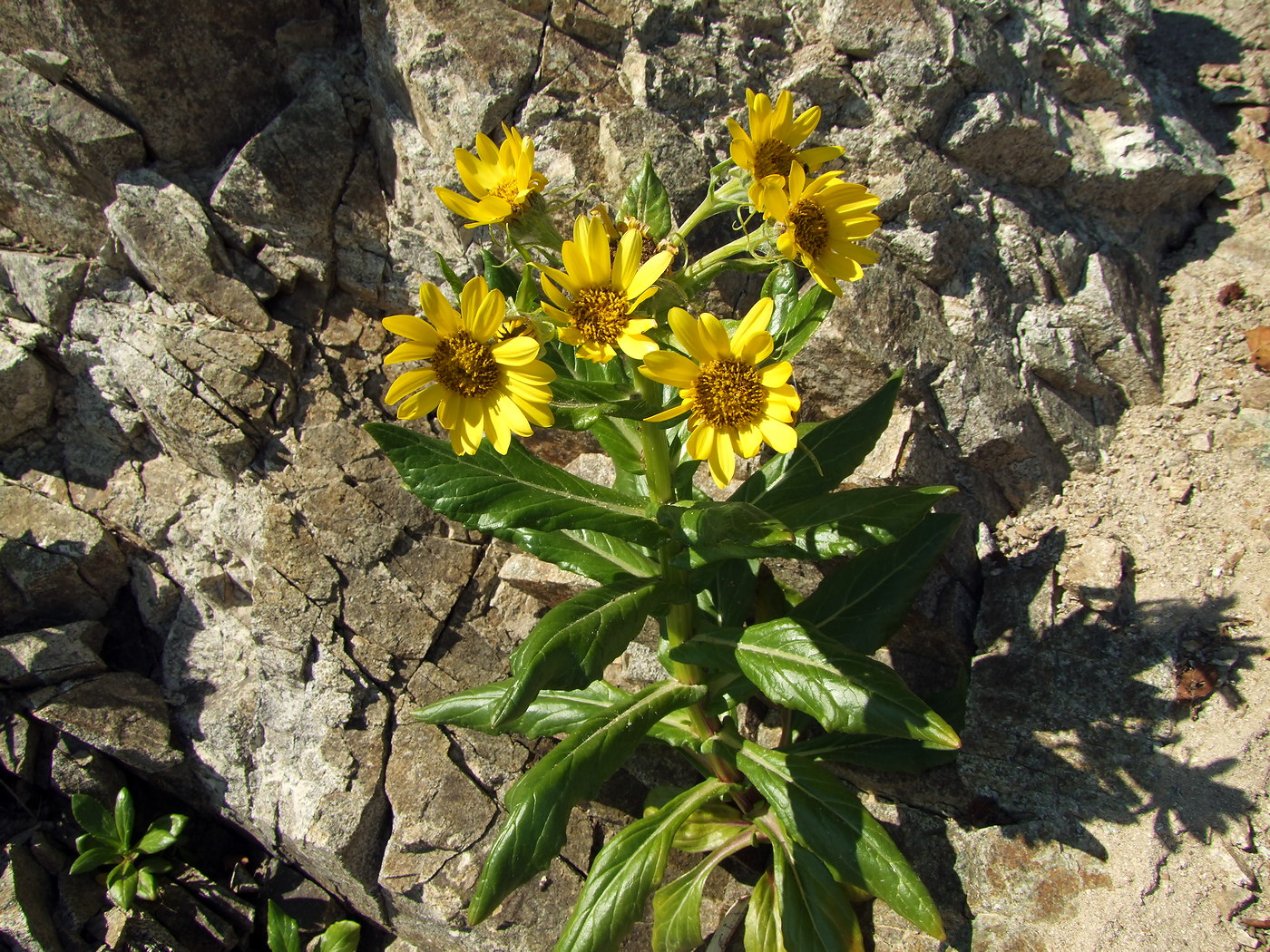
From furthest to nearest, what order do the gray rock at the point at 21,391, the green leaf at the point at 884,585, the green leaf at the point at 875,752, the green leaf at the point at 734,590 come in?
the gray rock at the point at 21,391, the green leaf at the point at 734,590, the green leaf at the point at 875,752, the green leaf at the point at 884,585

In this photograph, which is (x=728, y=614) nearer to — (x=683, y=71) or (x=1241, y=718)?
(x=1241, y=718)

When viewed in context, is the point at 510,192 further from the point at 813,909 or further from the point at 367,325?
the point at 813,909

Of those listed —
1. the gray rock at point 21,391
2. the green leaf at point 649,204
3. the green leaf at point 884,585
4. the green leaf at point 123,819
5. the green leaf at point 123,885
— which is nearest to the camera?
the green leaf at point 649,204

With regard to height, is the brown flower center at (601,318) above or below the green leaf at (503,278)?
below

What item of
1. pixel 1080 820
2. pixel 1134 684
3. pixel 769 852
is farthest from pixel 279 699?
pixel 1134 684

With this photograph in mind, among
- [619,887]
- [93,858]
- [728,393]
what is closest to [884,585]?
[728,393]

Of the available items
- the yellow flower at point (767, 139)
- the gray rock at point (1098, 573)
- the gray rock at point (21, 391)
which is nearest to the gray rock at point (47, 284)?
the gray rock at point (21, 391)

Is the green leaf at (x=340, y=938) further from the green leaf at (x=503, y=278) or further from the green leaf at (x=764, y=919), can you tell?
the green leaf at (x=503, y=278)
